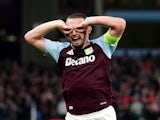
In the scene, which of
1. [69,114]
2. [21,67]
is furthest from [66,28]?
[21,67]

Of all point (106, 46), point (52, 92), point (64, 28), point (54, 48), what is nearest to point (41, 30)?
point (54, 48)

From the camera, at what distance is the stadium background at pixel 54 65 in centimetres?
1688

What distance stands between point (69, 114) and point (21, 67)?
11.4 metres

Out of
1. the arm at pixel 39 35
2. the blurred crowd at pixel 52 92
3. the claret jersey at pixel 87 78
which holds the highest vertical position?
the arm at pixel 39 35

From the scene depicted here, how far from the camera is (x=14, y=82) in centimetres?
1795

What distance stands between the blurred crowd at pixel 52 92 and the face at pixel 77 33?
7.59m

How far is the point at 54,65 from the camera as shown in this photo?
22.4 meters

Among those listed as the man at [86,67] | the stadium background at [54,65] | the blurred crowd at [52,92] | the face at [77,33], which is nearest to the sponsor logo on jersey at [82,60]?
the man at [86,67]

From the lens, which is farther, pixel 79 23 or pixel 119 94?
pixel 119 94

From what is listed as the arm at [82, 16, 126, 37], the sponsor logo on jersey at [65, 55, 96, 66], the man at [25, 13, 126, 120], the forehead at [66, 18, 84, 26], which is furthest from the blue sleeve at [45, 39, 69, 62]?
the arm at [82, 16, 126, 37]

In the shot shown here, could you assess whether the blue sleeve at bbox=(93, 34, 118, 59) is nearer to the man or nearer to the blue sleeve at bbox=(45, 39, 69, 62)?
the man

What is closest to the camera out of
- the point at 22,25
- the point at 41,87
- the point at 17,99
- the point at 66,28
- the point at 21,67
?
the point at 66,28

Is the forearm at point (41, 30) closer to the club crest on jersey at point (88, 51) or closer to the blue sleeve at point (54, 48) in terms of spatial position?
the blue sleeve at point (54, 48)

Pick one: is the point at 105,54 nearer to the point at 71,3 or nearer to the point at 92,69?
the point at 92,69
